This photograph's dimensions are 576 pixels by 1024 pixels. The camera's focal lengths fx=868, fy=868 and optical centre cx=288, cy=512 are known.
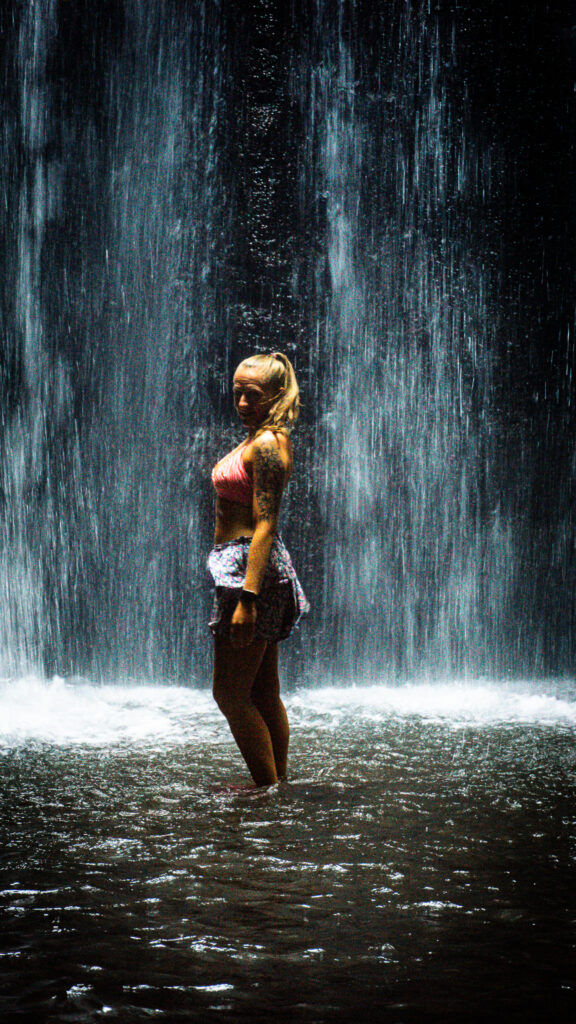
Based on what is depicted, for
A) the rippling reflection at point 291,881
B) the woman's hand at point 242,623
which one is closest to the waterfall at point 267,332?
the rippling reflection at point 291,881

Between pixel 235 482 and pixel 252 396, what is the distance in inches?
13.2

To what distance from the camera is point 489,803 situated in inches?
131

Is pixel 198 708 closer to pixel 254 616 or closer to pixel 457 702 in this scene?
pixel 457 702

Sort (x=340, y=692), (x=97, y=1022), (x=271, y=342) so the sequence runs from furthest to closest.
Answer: (x=271, y=342) < (x=340, y=692) < (x=97, y=1022)

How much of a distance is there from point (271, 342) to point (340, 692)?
9.54ft

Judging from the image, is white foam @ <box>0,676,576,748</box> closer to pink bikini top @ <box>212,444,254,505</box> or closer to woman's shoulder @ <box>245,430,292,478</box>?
pink bikini top @ <box>212,444,254,505</box>

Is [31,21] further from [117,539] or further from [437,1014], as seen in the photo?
[437,1014]

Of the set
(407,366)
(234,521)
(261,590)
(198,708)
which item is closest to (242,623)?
(261,590)

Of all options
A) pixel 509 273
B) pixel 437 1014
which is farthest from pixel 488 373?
pixel 437 1014

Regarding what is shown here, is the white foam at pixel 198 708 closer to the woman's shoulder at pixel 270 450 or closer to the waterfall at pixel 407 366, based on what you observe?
the waterfall at pixel 407 366

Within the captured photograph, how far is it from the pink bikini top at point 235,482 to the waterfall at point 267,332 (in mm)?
3694

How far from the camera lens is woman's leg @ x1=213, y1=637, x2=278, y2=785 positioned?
3201mm

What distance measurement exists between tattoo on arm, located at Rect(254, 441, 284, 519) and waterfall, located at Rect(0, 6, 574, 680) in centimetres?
383

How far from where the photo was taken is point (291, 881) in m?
2.43
